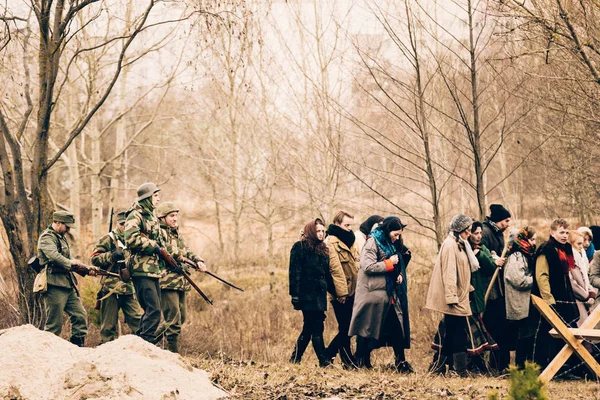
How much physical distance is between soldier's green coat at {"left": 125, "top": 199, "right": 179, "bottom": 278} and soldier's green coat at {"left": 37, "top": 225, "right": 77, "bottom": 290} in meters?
0.89

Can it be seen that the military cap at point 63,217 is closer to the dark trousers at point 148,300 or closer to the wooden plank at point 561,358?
the dark trousers at point 148,300

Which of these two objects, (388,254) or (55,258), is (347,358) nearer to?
(388,254)

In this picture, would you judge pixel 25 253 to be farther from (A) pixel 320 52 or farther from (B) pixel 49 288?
(A) pixel 320 52

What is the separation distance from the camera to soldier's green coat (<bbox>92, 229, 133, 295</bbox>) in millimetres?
9695

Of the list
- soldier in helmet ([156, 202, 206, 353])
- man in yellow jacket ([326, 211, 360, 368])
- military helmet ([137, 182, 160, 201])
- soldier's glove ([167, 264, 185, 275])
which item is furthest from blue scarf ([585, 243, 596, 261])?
military helmet ([137, 182, 160, 201])

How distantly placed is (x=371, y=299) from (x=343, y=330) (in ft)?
3.15

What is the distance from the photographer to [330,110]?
15.7m

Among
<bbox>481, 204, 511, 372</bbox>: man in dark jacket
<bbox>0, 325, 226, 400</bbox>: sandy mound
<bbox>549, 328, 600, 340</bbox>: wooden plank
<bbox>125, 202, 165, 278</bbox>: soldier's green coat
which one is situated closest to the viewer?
<bbox>0, 325, 226, 400</bbox>: sandy mound

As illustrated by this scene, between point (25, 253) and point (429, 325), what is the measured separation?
22.6ft

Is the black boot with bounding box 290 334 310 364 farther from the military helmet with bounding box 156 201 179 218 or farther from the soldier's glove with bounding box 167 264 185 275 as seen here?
the military helmet with bounding box 156 201 179 218

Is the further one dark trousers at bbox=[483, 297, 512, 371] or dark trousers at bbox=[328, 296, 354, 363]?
dark trousers at bbox=[328, 296, 354, 363]

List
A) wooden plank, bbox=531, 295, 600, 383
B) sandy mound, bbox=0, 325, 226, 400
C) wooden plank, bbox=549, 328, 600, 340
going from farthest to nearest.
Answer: wooden plank, bbox=531, 295, 600, 383 < wooden plank, bbox=549, 328, 600, 340 < sandy mound, bbox=0, 325, 226, 400

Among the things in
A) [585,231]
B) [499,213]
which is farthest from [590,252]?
[499,213]

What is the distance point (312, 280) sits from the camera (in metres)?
9.27
